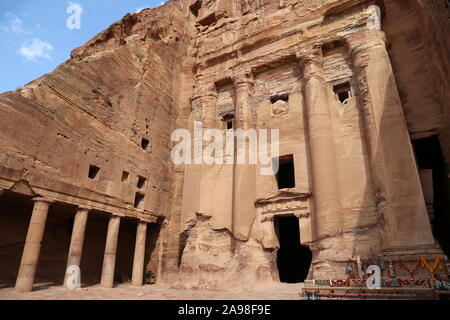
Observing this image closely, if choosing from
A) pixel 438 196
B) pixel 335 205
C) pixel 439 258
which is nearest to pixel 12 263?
pixel 335 205

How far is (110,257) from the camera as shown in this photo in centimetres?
1161

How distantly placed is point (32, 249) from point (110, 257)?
121 inches

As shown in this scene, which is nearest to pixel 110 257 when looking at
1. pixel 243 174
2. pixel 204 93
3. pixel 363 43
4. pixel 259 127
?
pixel 243 174

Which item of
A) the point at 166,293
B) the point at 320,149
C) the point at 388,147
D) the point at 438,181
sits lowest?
the point at 166,293

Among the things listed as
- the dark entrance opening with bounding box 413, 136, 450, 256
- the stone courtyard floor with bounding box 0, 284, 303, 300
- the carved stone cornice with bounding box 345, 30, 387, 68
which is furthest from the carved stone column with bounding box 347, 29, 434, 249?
the stone courtyard floor with bounding box 0, 284, 303, 300

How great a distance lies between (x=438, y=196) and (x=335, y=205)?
5035 millimetres

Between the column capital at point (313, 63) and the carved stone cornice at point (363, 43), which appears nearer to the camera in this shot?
the carved stone cornice at point (363, 43)

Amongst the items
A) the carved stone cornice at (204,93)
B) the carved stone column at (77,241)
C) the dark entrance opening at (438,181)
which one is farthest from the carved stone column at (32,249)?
the dark entrance opening at (438,181)

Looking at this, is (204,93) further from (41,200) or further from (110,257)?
(41,200)

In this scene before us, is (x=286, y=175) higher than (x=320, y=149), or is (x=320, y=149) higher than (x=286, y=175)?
(x=286, y=175)

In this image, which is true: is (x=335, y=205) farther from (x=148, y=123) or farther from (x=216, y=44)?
(x=216, y=44)

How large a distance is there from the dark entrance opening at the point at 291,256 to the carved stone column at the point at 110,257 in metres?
8.39

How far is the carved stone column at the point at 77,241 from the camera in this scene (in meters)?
10.2

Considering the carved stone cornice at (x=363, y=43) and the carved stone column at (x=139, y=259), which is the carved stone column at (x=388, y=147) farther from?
the carved stone column at (x=139, y=259)
